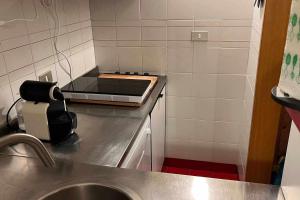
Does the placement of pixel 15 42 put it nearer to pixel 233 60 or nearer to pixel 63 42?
pixel 63 42

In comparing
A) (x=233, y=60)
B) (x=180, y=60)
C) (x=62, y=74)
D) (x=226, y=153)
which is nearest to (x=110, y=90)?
(x=62, y=74)

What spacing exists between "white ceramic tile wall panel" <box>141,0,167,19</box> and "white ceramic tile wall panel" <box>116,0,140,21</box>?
5 cm

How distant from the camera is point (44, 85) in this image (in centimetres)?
119

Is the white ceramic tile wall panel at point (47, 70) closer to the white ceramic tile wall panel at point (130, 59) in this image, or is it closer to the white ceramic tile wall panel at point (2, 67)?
the white ceramic tile wall panel at point (2, 67)

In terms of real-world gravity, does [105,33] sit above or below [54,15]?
below

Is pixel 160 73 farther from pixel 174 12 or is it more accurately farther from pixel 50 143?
pixel 50 143

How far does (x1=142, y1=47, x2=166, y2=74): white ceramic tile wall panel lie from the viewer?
213cm

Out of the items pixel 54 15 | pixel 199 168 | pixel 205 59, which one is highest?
pixel 54 15

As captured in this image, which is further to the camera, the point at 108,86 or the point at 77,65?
the point at 77,65

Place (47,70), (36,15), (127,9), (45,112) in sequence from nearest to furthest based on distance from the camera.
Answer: (45,112), (36,15), (47,70), (127,9)

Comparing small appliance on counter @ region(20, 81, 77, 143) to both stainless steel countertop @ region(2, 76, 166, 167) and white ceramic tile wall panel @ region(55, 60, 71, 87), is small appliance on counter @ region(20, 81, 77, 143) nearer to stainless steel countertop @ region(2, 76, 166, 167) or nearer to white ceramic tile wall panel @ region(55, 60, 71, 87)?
stainless steel countertop @ region(2, 76, 166, 167)

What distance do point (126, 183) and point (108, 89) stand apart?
2.95 ft

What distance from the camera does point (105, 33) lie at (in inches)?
85.0

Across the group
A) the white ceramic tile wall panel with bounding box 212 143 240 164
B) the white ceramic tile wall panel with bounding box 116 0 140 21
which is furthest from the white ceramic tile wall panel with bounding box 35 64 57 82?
the white ceramic tile wall panel with bounding box 212 143 240 164
